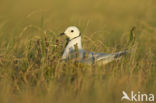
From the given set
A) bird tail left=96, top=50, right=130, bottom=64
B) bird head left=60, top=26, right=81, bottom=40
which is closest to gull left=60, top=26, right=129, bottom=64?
bird tail left=96, top=50, right=130, bottom=64

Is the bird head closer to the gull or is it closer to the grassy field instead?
the gull

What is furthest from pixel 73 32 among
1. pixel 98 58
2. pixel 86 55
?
pixel 98 58

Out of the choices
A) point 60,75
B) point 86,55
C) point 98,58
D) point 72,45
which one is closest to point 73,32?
point 72,45

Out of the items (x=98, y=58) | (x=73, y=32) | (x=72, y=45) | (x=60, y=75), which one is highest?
(x=73, y=32)

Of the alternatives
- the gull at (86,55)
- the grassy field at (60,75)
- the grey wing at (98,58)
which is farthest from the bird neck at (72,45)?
the grey wing at (98,58)

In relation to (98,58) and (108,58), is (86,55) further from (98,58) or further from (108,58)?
(108,58)

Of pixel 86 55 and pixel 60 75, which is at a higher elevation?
pixel 86 55

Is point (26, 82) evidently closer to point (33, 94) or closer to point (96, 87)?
point (33, 94)

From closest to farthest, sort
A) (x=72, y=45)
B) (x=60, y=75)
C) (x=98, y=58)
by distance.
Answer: (x=60, y=75) → (x=98, y=58) → (x=72, y=45)

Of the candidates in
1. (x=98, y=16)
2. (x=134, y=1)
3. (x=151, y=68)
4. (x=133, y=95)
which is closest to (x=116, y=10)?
(x=134, y=1)

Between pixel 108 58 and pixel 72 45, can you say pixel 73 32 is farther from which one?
pixel 108 58

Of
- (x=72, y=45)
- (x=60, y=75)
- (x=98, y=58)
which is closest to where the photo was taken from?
(x=60, y=75)

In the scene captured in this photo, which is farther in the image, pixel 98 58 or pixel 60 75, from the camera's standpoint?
pixel 98 58

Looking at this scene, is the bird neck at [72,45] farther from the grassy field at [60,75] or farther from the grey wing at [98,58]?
the grey wing at [98,58]
